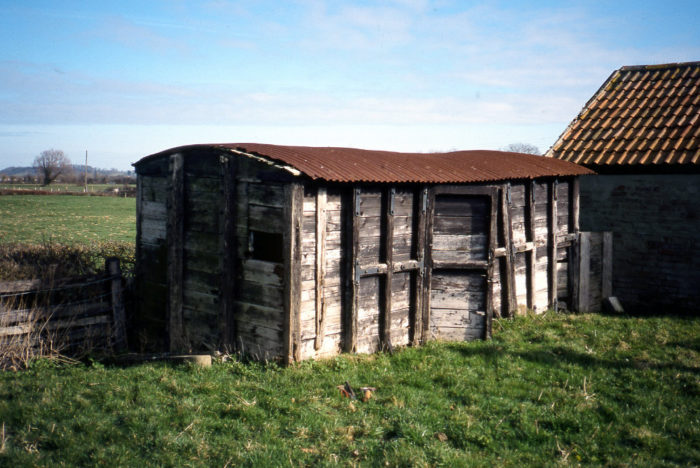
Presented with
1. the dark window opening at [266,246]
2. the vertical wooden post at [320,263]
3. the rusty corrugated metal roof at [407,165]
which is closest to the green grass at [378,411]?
the vertical wooden post at [320,263]

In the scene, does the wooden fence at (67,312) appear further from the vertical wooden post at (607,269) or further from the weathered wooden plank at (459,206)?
the vertical wooden post at (607,269)

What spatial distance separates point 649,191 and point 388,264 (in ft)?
22.8

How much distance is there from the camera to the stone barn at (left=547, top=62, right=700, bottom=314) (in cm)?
1145

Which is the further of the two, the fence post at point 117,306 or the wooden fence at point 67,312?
the fence post at point 117,306

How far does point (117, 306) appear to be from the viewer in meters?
9.06

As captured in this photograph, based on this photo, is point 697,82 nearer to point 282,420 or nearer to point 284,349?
point 284,349

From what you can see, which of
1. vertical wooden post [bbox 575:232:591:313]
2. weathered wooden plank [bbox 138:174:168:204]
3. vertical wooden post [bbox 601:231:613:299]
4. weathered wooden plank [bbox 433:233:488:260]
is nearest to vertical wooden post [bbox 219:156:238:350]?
weathered wooden plank [bbox 138:174:168:204]

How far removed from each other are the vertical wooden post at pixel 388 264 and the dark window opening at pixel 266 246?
1.73 meters

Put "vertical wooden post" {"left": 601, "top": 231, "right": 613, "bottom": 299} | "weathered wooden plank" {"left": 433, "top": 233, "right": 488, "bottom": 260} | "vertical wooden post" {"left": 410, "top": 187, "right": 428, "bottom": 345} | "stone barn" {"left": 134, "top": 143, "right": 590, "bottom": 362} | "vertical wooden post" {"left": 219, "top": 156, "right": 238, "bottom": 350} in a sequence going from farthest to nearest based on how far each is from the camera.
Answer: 1. "vertical wooden post" {"left": 601, "top": 231, "right": 613, "bottom": 299}
2. "weathered wooden plank" {"left": 433, "top": 233, "right": 488, "bottom": 260}
3. "vertical wooden post" {"left": 410, "top": 187, "right": 428, "bottom": 345}
4. "vertical wooden post" {"left": 219, "top": 156, "right": 238, "bottom": 350}
5. "stone barn" {"left": 134, "top": 143, "right": 590, "bottom": 362}

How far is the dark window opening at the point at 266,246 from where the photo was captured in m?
7.33

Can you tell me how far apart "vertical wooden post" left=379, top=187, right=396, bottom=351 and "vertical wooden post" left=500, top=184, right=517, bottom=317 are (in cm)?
250

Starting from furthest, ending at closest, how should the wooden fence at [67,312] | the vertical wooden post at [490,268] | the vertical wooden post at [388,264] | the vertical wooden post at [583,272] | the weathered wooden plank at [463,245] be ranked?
the vertical wooden post at [583,272] < the weathered wooden plank at [463,245] < the vertical wooden post at [490,268] < the vertical wooden post at [388,264] < the wooden fence at [67,312]

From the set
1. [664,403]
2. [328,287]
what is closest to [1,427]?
[328,287]

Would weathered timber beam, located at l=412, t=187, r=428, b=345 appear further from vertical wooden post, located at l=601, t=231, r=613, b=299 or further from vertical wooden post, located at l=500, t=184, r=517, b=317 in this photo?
vertical wooden post, located at l=601, t=231, r=613, b=299
